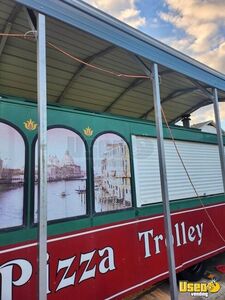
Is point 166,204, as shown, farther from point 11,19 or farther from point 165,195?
point 11,19

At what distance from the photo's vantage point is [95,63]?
4.09m

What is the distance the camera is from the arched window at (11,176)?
7.39 feet

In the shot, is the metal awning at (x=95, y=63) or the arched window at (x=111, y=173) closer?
the metal awning at (x=95, y=63)

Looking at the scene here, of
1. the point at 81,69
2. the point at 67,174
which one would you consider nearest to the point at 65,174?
the point at 67,174

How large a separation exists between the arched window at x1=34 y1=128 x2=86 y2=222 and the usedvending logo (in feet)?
7.66

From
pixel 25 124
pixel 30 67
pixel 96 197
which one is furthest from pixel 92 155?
pixel 30 67

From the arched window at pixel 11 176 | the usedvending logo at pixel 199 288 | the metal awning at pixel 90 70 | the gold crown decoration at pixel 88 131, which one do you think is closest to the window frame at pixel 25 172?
the arched window at pixel 11 176

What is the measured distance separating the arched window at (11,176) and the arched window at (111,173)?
883 mm

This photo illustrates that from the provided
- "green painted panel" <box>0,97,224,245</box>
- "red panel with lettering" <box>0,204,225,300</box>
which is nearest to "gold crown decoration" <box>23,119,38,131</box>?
"green painted panel" <box>0,97,224,245</box>

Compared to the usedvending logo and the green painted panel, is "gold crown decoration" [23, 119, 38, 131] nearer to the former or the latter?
the green painted panel

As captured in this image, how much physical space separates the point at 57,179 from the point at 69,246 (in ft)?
2.19

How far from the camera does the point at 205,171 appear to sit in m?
4.66

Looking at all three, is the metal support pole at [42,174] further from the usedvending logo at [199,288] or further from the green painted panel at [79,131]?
the usedvending logo at [199,288]

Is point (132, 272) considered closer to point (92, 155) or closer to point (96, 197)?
point (96, 197)
